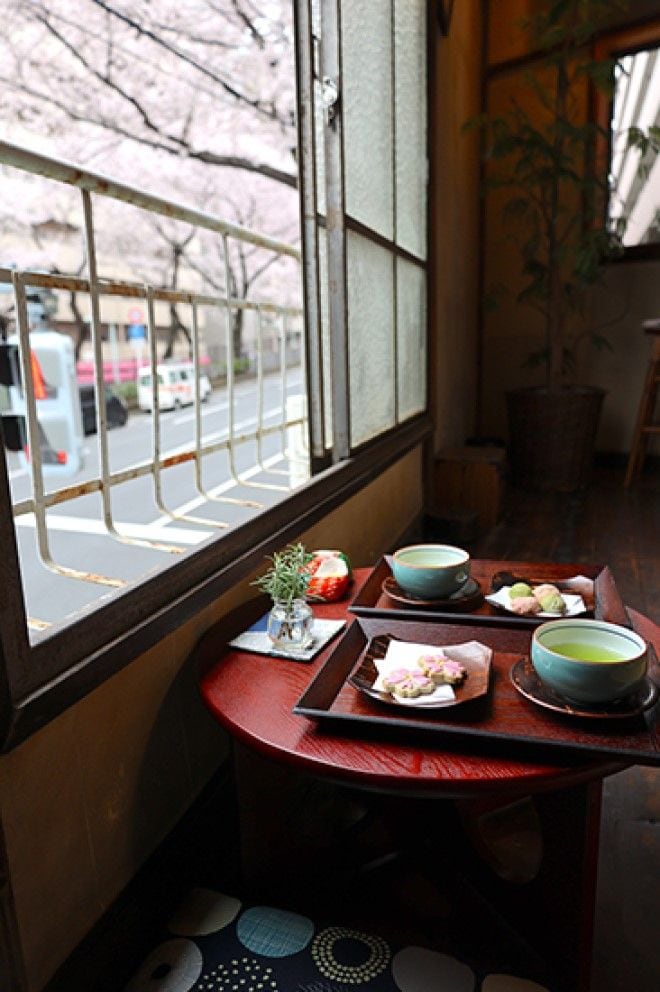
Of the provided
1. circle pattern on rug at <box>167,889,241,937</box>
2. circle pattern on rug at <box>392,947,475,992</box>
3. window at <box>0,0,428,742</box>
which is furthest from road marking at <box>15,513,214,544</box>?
circle pattern on rug at <box>392,947,475,992</box>

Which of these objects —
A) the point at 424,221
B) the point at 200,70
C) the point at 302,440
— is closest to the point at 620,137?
the point at 424,221

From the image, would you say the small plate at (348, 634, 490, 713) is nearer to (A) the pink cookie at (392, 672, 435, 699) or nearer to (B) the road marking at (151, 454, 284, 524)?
(A) the pink cookie at (392, 672, 435, 699)

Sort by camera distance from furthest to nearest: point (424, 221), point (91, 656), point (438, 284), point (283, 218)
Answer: point (283, 218), point (438, 284), point (424, 221), point (91, 656)

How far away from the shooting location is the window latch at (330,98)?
6.20ft

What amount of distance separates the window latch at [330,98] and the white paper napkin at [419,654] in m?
1.55

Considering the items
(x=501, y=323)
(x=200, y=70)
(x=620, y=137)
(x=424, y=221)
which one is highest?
(x=200, y=70)

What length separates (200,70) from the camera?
6.96 metres

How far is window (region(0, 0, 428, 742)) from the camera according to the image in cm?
100

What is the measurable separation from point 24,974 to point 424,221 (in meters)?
3.15

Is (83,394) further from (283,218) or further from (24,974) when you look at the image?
(24,974)

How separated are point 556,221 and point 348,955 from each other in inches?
173

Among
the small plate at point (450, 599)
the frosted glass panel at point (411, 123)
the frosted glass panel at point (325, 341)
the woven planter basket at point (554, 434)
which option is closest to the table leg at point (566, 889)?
the small plate at point (450, 599)

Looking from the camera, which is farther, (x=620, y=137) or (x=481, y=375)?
(x=481, y=375)

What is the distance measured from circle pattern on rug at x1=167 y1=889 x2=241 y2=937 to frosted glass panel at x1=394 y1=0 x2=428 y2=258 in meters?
2.36
